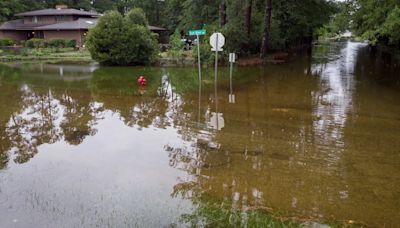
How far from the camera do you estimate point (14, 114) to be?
36.7 feet

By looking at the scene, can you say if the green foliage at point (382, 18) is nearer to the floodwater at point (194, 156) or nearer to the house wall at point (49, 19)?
the floodwater at point (194, 156)

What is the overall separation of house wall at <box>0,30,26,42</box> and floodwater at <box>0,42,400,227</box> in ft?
127

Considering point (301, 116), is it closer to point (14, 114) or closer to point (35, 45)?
point (14, 114)

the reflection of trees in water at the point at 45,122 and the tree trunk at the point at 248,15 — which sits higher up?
the tree trunk at the point at 248,15

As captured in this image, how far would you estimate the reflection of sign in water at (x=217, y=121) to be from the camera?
9464mm

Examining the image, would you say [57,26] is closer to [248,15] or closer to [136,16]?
[136,16]

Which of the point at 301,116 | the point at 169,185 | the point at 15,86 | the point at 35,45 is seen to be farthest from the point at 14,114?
the point at 35,45

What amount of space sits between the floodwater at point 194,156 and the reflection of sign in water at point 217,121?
7cm

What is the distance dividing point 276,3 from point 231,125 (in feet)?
86.6

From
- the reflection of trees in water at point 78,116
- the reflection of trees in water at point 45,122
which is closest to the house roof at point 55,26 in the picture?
the reflection of trees in water at point 78,116

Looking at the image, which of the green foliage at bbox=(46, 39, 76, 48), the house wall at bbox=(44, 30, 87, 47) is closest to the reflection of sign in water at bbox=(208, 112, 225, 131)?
the green foliage at bbox=(46, 39, 76, 48)

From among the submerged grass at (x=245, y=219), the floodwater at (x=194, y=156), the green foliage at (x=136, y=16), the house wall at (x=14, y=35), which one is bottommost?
the submerged grass at (x=245, y=219)

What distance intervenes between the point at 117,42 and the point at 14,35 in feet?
104

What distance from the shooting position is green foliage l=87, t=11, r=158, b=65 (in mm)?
24203
